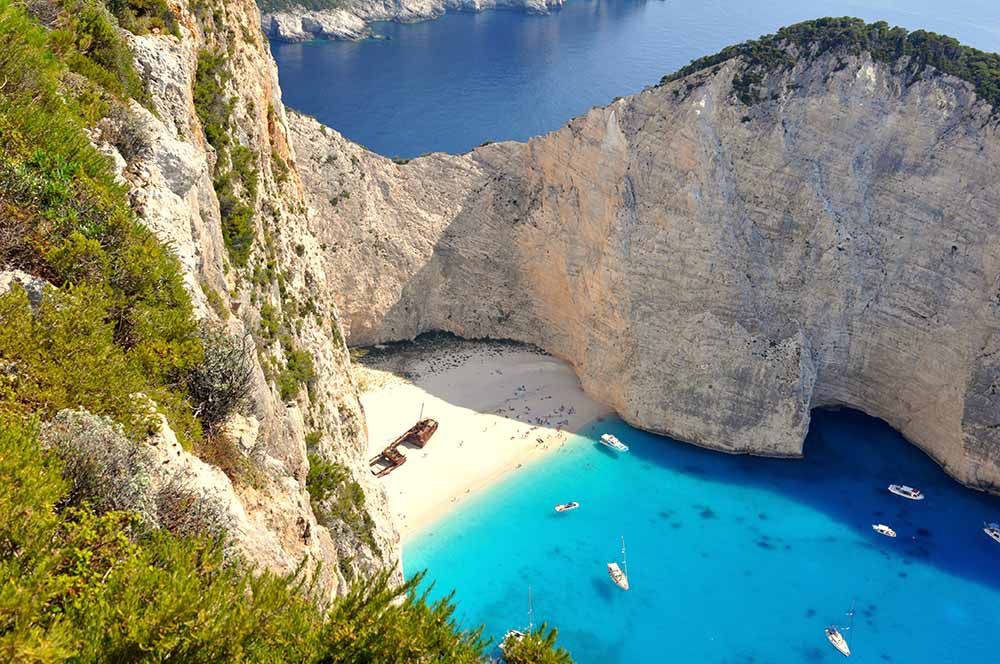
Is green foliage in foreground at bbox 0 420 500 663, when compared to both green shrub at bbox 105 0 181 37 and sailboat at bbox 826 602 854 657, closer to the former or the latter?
green shrub at bbox 105 0 181 37

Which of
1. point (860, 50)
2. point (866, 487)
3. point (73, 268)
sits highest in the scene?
point (860, 50)

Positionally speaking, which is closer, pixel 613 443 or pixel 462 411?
pixel 613 443

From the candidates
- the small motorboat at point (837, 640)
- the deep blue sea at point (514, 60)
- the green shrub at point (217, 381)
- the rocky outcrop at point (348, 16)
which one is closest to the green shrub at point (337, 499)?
the green shrub at point (217, 381)

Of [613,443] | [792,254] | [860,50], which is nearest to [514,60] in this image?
[860,50]

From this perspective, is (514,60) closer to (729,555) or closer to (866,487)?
(866,487)

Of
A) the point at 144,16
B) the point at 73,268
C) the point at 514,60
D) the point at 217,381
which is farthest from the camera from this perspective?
the point at 514,60

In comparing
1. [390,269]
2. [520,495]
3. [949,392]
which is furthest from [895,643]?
[390,269]

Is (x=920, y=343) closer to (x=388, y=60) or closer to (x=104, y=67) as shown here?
(x=104, y=67)
